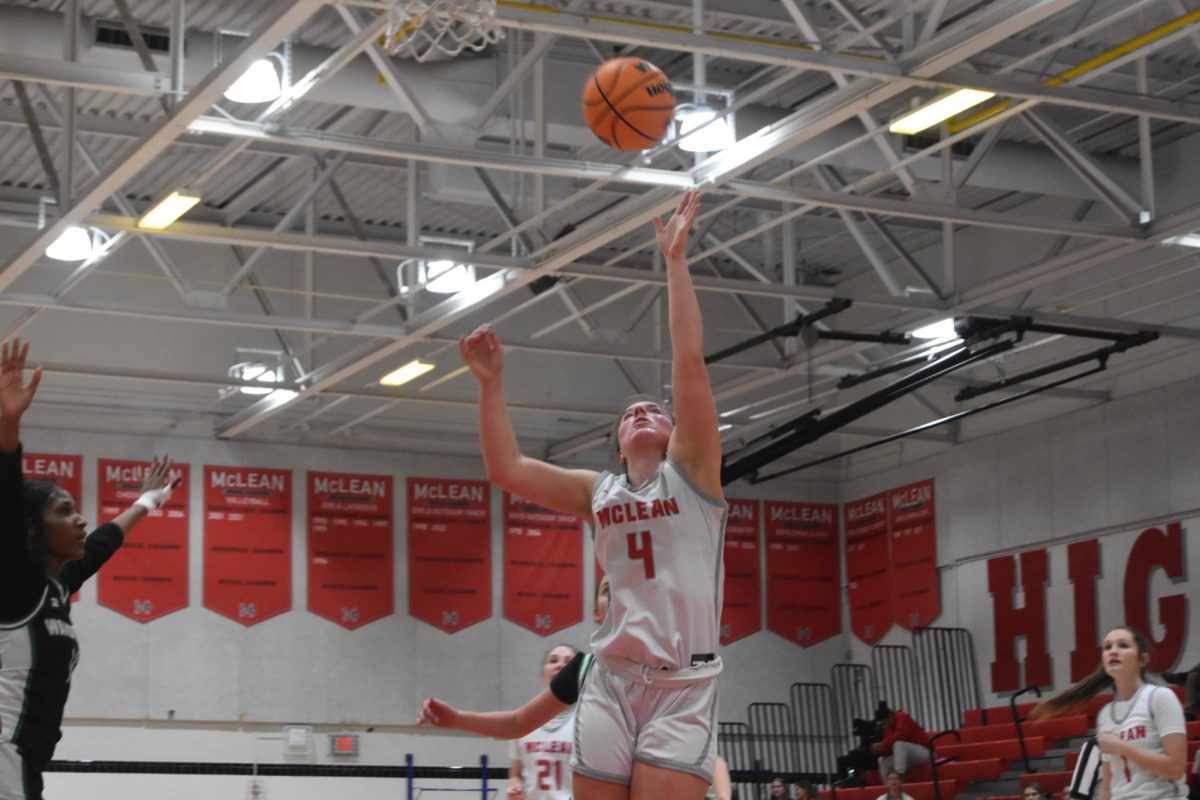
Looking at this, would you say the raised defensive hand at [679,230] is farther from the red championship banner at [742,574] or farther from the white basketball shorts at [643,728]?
the red championship banner at [742,574]

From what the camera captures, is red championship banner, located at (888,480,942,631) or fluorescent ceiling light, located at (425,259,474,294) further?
red championship banner, located at (888,480,942,631)

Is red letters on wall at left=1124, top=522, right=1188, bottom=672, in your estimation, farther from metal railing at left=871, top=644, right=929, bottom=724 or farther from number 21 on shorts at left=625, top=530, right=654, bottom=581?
number 21 on shorts at left=625, top=530, right=654, bottom=581

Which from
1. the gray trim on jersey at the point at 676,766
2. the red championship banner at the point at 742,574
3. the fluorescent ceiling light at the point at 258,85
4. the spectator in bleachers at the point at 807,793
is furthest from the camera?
the red championship banner at the point at 742,574

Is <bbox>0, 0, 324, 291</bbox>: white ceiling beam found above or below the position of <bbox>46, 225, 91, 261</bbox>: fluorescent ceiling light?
below

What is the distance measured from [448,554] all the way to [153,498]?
53.1ft

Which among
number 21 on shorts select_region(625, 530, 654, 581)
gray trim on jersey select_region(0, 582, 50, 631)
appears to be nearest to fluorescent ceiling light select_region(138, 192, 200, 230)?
gray trim on jersey select_region(0, 582, 50, 631)

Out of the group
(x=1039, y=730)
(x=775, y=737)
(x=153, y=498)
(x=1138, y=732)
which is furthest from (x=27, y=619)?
(x=775, y=737)

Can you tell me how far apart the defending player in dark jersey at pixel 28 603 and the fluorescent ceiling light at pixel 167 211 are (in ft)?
29.8

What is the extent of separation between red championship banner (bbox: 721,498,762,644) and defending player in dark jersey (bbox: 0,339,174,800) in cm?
1857

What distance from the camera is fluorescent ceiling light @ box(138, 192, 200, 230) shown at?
1434cm

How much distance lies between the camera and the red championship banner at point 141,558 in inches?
820

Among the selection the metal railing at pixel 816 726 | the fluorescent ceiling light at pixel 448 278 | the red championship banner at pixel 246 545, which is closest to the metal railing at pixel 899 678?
the metal railing at pixel 816 726

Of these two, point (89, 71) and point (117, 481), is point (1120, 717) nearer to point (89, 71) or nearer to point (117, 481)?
point (89, 71)

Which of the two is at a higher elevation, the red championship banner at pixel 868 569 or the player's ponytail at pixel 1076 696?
the red championship banner at pixel 868 569
